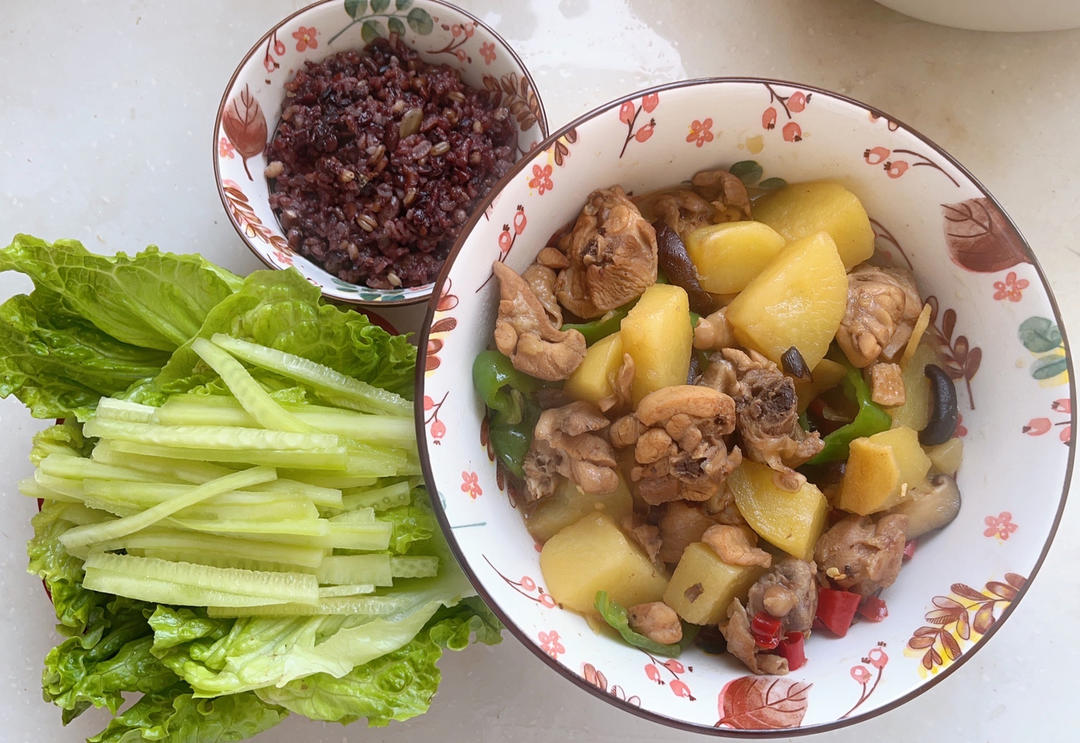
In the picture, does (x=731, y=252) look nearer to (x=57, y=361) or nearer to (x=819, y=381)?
(x=819, y=381)

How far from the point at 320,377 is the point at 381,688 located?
72 cm

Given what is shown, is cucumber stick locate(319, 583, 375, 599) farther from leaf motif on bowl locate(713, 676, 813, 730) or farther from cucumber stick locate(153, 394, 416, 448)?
leaf motif on bowl locate(713, 676, 813, 730)

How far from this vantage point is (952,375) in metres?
1.91

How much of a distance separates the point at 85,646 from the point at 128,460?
446mm

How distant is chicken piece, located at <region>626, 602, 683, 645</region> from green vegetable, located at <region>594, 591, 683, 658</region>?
0.01 meters

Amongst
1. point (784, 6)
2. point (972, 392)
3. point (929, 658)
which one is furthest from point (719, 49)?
point (929, 658)

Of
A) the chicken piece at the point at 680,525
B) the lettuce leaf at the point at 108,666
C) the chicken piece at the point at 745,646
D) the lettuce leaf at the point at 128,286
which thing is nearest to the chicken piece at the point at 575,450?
the chicken piece at the point at 680,525

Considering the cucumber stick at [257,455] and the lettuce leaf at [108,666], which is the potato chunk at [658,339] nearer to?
the cucumber stick at [257,455]

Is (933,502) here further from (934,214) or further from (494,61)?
(494,61)

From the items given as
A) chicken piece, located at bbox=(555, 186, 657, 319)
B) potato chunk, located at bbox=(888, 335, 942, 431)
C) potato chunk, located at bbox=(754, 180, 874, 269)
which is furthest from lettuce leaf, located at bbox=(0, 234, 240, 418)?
potato chunk, located at bbox=(888, 335, 942, 431)

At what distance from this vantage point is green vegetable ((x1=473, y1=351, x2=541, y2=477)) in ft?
5.86

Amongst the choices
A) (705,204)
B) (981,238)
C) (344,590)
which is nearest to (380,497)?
(344,590)

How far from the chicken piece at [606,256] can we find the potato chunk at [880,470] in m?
0.56

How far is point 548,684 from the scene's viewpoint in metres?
2.29
